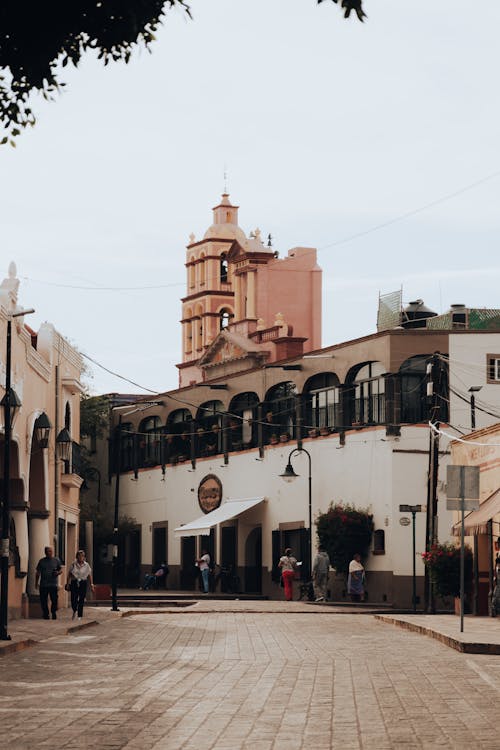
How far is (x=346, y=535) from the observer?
53.2m

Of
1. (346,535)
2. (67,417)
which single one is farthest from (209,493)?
(67,417)

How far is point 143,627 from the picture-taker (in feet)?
102

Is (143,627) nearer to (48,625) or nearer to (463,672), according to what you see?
(48,625)

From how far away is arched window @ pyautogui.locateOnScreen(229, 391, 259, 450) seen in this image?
6412cm

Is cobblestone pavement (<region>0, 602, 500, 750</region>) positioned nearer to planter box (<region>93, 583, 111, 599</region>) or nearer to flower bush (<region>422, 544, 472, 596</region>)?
flower bush (<region>422, 544, 472, 596</region>)

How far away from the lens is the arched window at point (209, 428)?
6731 cm

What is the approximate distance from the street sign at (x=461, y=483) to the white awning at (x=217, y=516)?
35.4 metres

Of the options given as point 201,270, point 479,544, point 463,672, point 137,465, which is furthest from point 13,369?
point 201,270

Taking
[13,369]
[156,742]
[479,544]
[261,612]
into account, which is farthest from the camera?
[261,612]

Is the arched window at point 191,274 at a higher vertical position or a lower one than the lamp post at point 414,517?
higher

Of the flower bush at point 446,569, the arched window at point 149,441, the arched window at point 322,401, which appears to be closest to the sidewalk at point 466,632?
the flower bush at point 446,569

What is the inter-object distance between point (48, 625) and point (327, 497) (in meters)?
26.7

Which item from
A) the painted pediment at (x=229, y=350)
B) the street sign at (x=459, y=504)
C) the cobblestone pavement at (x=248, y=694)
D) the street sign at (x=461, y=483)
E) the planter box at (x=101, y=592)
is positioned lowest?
the planter box at (x=101, y=592)

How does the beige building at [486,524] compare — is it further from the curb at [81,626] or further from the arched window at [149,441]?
the arched window at [149,441]
